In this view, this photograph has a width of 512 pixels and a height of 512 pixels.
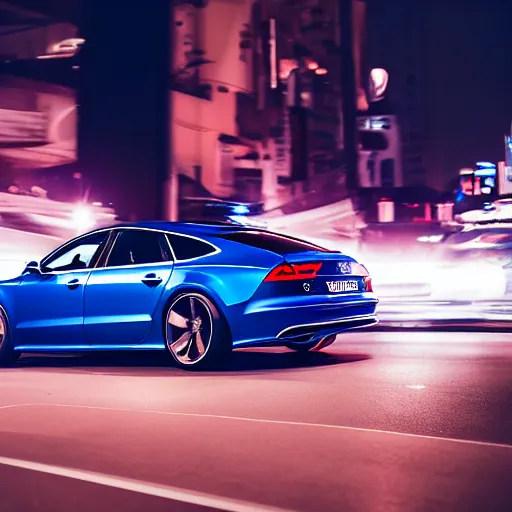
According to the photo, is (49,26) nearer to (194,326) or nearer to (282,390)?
(194,326)

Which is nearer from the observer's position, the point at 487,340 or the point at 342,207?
the point at 487,340

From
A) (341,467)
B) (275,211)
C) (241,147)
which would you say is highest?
(241,147)

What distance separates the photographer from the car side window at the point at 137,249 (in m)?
10.3

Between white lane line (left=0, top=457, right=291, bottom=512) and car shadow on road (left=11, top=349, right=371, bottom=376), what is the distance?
414 centimetres

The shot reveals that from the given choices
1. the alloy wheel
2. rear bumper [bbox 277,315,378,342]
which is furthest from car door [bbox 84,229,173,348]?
rear bumper [bbox 277,315,378,342]

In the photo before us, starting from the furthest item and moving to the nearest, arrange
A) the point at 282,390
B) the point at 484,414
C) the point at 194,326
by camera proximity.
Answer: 1. the point at 194,326
2. the point at 282,390
3. the point at 484,414

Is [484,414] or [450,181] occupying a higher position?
[450,181]

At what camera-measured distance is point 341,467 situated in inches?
215

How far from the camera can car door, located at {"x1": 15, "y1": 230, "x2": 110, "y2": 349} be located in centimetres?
1066

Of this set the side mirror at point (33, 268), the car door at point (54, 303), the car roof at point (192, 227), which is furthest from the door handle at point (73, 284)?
the car roof at point (192, 227)

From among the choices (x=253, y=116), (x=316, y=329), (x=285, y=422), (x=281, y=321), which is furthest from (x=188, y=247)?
(x=253, y=116)

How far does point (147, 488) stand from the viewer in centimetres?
511

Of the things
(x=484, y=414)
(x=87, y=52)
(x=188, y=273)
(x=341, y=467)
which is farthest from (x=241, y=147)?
(x=341, y=467)

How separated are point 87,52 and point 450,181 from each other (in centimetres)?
873
